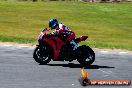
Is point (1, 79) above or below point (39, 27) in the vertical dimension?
above

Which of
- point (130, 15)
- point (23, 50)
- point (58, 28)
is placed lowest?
point (130, 15)

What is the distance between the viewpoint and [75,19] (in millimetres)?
51156

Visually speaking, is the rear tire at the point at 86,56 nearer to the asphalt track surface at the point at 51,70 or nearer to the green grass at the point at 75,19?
the asphalt track surface at the point at 51,70

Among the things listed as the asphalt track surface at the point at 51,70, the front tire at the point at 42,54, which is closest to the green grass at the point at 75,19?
the asphalt track surface at the point at 51,70

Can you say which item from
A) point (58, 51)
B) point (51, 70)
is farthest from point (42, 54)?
point (51, 70)

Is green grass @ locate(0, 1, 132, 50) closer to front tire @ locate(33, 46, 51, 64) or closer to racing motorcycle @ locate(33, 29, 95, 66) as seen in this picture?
racing motorcycle @ locate(33, 29, 95, 66)

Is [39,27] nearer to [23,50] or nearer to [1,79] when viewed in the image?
[23,50]

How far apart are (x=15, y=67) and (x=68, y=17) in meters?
33.4

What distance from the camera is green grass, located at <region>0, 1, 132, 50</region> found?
37.0 metres

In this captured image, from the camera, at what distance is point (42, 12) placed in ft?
183

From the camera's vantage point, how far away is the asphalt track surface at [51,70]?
53.4 ft

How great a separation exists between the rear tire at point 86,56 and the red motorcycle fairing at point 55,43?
2.67 ft

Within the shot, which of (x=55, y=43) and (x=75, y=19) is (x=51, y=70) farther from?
(x=75, y=19)

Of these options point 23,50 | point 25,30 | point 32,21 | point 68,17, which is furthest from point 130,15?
point 23,50
